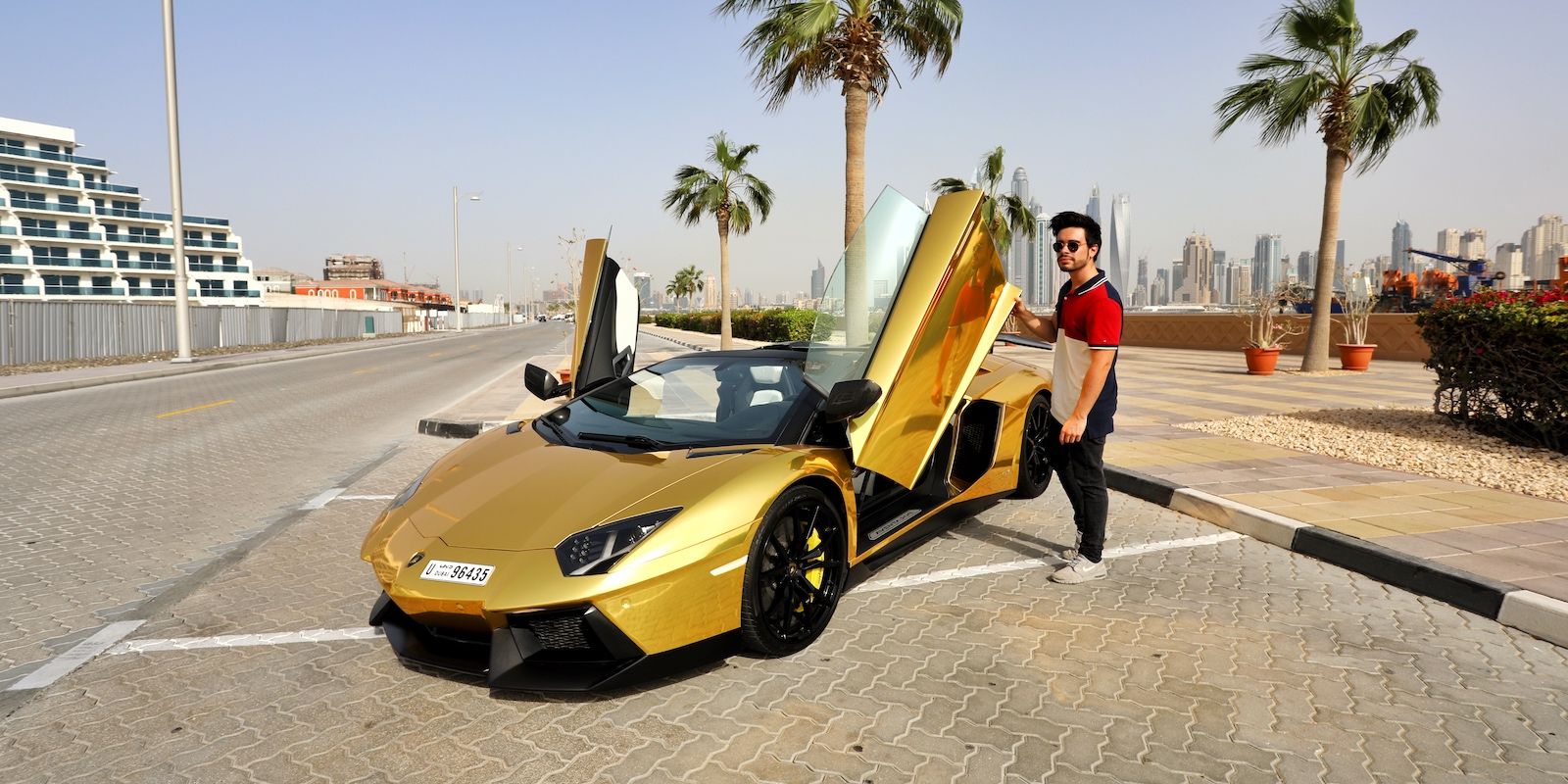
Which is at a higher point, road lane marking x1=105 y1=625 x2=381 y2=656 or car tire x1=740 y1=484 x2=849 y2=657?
car tire x1=740 y1=484 x2=849 y2=657

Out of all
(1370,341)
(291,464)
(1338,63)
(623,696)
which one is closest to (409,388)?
(291,464)

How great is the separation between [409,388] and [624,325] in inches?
470

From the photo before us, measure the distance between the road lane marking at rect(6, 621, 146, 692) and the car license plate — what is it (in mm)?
1563

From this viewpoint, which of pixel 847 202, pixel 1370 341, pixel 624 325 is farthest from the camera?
pixel 1370 341

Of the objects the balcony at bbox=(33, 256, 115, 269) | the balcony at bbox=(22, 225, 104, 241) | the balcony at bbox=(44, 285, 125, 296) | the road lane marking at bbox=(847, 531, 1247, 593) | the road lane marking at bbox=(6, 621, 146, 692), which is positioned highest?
the balcony at bbox=(22, 225, 104, 241)

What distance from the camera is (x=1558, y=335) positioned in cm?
637

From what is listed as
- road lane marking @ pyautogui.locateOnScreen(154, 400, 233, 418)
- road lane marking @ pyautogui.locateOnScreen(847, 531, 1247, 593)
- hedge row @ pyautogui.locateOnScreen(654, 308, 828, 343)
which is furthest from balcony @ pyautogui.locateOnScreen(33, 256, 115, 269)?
road lane marking @ pyautogui.locateOnScreen(847, 531, 1247, 593)

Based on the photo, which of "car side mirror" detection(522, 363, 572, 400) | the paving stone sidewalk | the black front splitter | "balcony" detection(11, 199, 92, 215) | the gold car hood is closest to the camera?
the black front splitter

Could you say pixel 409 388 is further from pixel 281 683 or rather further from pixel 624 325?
pixel 281 683

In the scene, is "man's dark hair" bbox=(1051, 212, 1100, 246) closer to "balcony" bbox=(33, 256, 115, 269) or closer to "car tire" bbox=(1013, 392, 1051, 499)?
"car tire" bbox=(1013, 392, 1051, 499)

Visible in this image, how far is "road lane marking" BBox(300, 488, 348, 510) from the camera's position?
19.3ft

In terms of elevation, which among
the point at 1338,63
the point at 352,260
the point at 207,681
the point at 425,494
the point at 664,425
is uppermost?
the point at 352,260

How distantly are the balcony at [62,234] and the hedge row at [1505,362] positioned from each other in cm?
10775

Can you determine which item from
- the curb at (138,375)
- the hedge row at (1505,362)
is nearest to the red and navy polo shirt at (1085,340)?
the hedge row at (1505,362)
